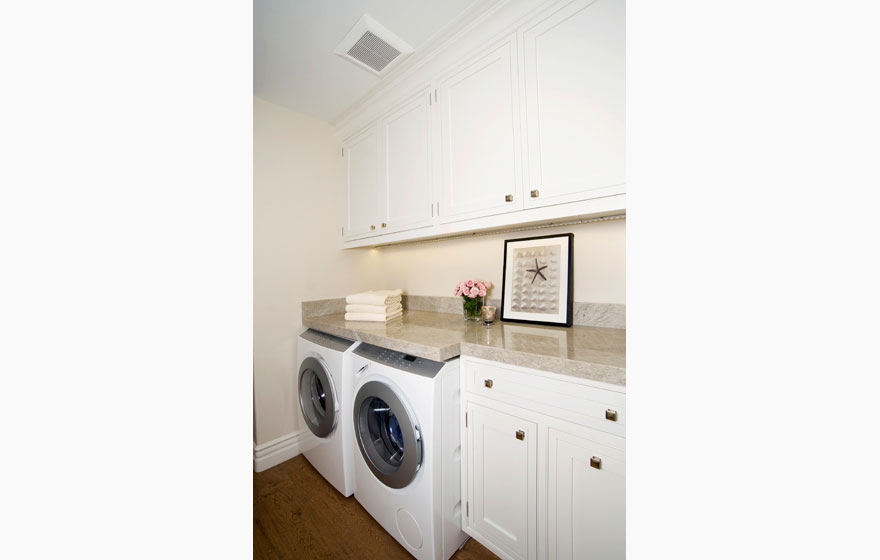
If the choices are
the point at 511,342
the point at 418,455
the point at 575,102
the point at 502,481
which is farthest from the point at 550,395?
the point at 575,102

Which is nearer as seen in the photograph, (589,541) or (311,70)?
(589,541)

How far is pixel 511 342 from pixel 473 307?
21.0 inches

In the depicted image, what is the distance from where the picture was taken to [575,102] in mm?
1158

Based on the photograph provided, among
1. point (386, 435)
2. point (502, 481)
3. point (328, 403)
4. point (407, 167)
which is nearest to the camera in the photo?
point (502, 481)

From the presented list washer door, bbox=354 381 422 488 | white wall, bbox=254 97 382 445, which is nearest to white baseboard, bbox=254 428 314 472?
white wall, bbox=254 97 382 445

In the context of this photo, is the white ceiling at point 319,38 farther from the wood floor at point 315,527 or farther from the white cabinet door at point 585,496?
the wood floor at point 315,527

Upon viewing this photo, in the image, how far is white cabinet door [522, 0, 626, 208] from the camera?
1.08 m

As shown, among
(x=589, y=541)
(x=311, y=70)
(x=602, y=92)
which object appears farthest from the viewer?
(x=311, y=70)

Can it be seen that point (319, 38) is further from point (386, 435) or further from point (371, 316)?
point (386, 435)
